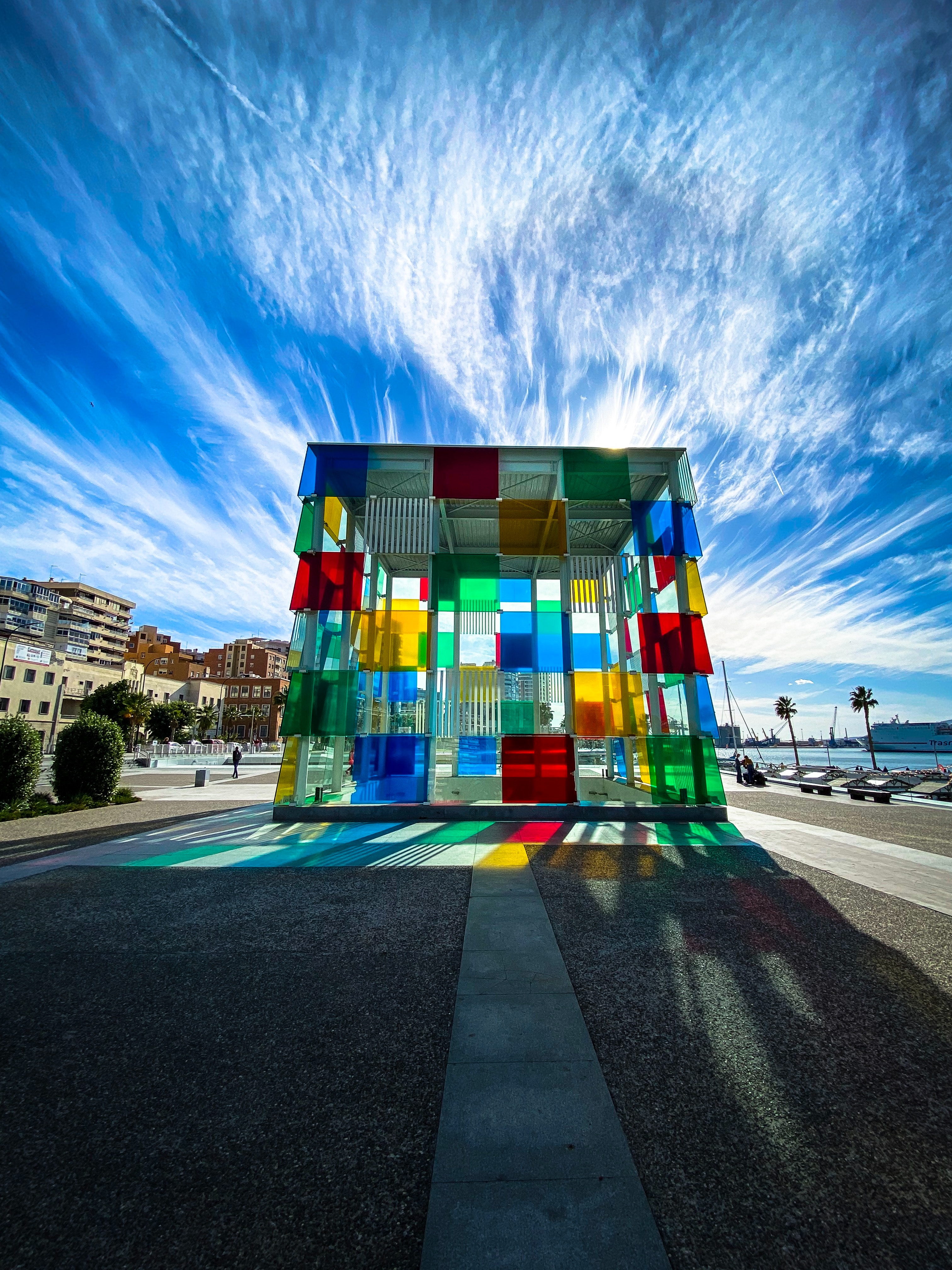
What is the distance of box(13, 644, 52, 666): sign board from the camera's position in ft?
212

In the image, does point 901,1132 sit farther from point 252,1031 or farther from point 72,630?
point 72,630

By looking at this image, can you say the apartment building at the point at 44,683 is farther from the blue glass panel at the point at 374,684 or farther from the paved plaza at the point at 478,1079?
the paved plaza at the point at 478,1079

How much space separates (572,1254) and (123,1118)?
269 cm

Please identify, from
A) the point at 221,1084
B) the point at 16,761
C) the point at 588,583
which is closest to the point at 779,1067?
the point at 221,1084

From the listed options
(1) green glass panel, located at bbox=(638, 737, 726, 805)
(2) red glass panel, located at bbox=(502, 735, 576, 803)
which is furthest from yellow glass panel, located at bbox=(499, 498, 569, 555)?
(1) green glass panel, located at bbox=(638, 737, 726, 805)

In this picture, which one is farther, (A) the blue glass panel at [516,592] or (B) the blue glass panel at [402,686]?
(A) the blue glass panel at [516,592]

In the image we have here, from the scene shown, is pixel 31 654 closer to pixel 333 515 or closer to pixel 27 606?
pixel 27 606

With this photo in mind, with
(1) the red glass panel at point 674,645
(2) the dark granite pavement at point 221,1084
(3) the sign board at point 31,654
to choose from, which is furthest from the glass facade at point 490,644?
(3) the sign board at point 31,654

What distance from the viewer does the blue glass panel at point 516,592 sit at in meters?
16.0

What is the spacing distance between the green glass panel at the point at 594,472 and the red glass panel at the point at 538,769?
290 inches

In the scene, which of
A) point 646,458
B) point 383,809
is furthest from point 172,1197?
point 646,458

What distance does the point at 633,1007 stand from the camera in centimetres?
445

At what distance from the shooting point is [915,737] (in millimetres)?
179875

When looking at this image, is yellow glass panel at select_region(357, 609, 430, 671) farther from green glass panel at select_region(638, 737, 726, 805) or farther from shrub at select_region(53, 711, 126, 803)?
shrub at select_region(53, 711, 126, 803)
